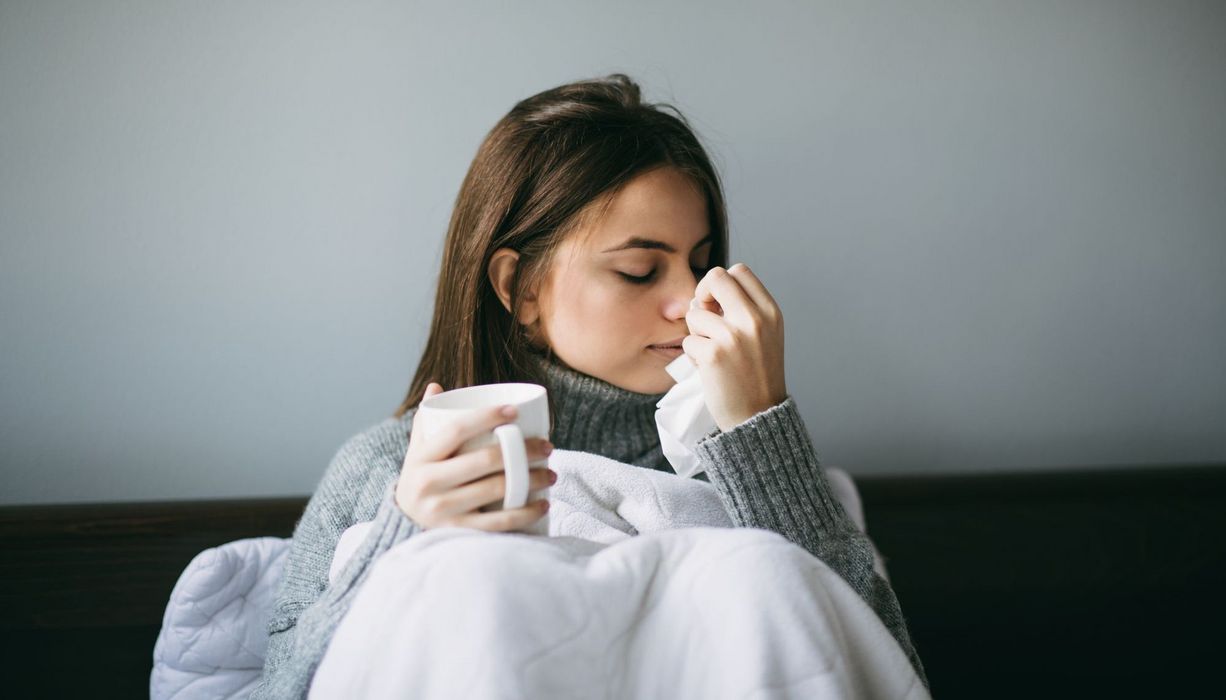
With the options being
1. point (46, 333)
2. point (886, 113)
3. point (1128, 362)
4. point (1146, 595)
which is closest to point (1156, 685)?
point (1146, 595)

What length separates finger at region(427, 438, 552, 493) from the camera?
1.99ft

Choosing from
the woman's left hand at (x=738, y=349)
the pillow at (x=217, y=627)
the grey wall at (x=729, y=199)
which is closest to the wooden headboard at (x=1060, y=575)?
the grey wall at (x=729, y=199)

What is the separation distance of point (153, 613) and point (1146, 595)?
1450 mm

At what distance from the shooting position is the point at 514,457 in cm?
58

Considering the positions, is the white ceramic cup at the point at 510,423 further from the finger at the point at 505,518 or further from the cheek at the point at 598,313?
the cheek at the point at 598,313

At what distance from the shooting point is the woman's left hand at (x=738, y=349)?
2.66 ft

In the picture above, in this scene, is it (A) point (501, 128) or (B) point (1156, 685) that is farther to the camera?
(B) point (1156, 685)

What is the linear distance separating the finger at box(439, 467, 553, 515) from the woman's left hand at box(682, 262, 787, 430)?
251mm

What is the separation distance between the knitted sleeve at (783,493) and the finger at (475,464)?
24 centimetres

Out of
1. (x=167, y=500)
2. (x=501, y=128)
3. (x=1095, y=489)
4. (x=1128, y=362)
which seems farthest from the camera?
(x=1128, y=362)

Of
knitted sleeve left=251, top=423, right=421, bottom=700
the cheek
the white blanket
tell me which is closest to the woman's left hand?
the cheek

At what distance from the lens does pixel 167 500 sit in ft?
3.65

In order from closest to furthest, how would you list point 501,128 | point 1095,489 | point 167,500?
point 501,128
point 167,500
point 1095,489

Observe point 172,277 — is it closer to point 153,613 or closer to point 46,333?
point 46,333
